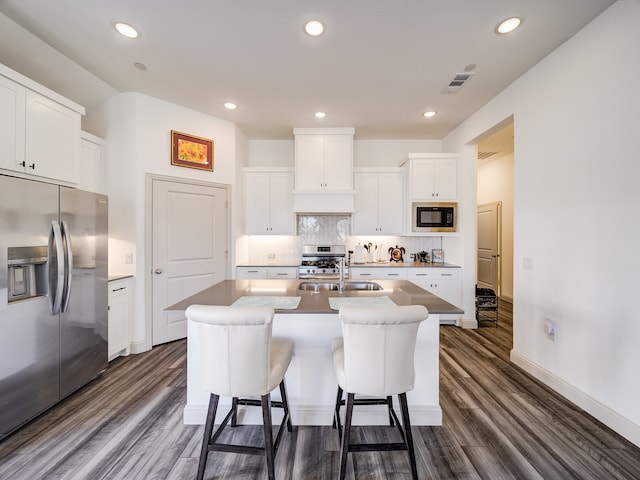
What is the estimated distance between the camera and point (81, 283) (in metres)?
2.28

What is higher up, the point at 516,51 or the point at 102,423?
the point at 516,51

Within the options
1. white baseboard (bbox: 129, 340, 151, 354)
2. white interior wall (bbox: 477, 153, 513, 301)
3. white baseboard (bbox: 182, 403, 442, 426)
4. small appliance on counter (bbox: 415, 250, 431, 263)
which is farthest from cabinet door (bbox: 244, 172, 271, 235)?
white interior wall (bbox: 477, 153, 513, 301)

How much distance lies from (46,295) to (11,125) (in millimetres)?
1230

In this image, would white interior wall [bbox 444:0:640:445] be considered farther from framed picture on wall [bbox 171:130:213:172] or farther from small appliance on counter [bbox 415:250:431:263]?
framed picture on wall [bbox 171:130:213:172]

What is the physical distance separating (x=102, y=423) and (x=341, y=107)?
378 cm

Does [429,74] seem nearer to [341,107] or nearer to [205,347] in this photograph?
[341,107]

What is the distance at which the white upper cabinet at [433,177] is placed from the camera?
4.05 meters

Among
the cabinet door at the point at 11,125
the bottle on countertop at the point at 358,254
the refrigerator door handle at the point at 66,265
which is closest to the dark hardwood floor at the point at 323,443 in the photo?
the refrigerator door handle at the point at 66,265

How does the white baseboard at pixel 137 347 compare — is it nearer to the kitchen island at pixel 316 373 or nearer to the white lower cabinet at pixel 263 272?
the white lower cabinet at pixel 263 272

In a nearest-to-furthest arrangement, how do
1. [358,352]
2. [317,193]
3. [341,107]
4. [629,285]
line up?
[358,352] < [629,285] < [341,107] < [317,193]

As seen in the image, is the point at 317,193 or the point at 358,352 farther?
the point at 317,193

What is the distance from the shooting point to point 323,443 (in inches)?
67.8

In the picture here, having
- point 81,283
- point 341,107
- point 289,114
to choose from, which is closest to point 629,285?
point 341,107

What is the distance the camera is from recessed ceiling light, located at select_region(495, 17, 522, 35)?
200 cm
